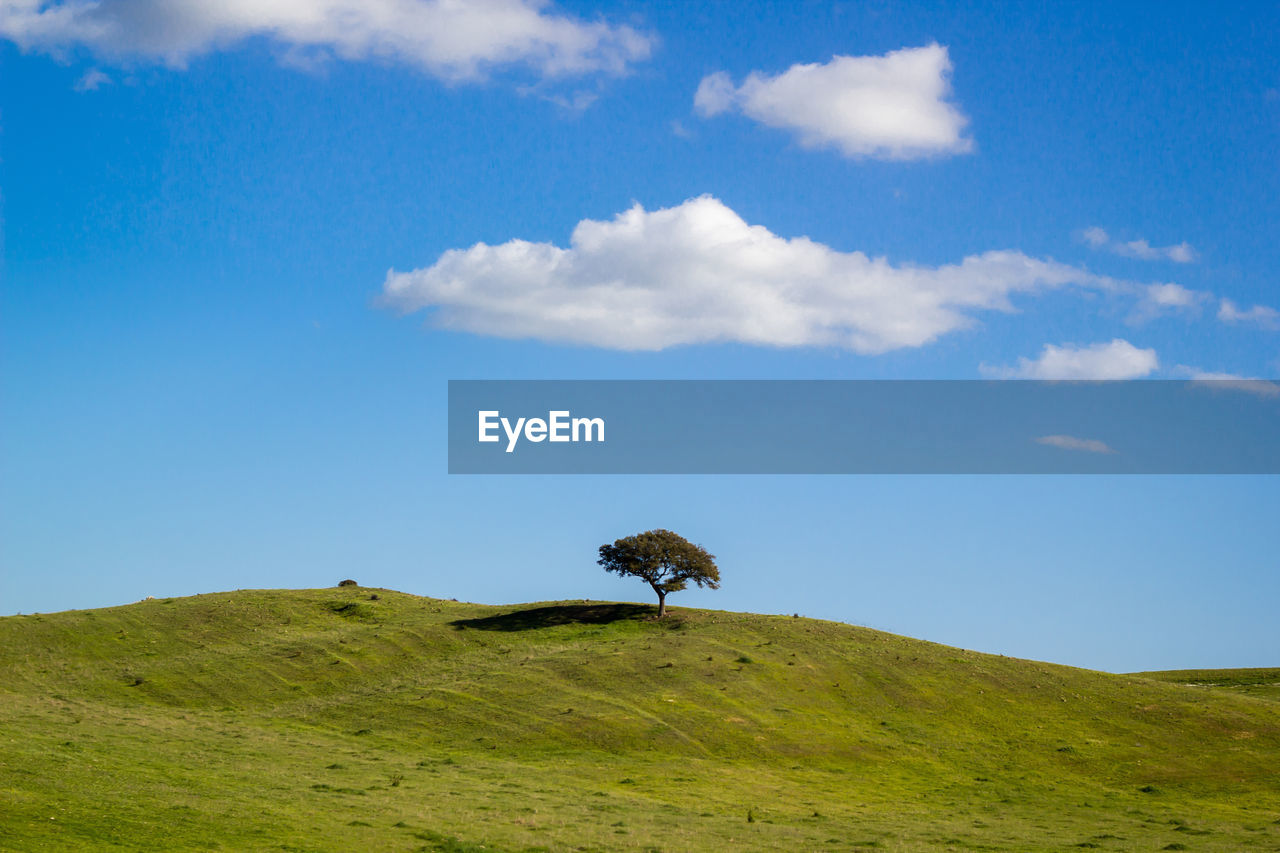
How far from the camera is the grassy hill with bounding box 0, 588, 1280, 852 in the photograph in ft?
143

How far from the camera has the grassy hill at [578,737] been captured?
43594 millimetres

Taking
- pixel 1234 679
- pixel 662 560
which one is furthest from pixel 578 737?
pixel 1234 679

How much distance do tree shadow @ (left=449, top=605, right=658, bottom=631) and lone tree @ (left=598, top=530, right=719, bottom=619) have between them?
12.6 ft

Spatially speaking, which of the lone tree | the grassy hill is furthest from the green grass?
the lone tree

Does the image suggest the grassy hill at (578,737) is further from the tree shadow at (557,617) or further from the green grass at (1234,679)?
the green grass at (1234,679)

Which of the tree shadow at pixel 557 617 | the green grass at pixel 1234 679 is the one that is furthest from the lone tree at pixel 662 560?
the green grass at pixel 1234 679

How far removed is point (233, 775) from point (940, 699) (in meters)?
51.8

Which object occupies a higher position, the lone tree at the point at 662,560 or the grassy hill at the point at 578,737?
the lone tree at the point at 662,560

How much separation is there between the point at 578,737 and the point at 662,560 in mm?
33986

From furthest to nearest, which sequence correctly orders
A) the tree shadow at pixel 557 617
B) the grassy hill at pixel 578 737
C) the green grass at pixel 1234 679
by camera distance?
the tree shadow at pixel 557 617 → the green grass at pixel 1234 679 → the grassy hill at pixel 578 737

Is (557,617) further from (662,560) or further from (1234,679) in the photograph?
(1234,679)

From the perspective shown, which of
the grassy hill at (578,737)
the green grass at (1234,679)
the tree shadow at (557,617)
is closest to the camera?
the grassy hill at (578,737)

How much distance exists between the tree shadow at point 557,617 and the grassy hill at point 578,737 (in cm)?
38

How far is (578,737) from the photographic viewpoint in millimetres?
66438
